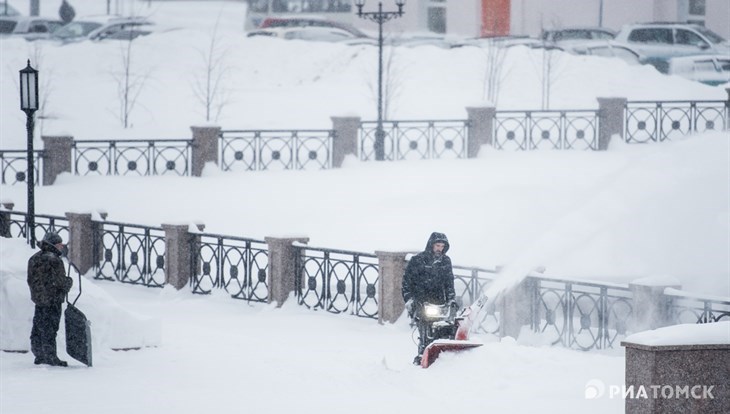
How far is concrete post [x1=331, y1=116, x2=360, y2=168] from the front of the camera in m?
26.2

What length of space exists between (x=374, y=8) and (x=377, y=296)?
25.3 metres

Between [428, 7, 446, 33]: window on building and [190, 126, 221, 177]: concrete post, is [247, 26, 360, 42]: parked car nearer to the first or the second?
[428, 7, 446, 33]: window on building

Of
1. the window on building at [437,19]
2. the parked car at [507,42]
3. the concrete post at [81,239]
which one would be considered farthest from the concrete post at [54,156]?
the window on building at [437,19]

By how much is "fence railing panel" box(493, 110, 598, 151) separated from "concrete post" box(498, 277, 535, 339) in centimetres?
1284

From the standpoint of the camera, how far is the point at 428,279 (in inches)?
467

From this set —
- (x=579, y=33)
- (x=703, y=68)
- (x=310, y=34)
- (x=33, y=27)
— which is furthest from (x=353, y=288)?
(x=33, y=27)

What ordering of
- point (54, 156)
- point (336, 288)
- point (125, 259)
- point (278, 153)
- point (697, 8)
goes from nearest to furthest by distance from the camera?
point (336, 288)
point (125, 259)
point (54, 156)
point (278, 153)
point (697, 8)

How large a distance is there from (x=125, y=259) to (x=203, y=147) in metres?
5.47

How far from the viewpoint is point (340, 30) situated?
1529 inches

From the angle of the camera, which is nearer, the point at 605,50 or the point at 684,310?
the point at 684,310

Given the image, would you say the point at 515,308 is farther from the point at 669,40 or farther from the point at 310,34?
the point at 310,34

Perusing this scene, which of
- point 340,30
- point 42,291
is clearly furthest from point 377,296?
point 340,30

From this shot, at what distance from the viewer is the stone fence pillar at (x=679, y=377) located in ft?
28.9

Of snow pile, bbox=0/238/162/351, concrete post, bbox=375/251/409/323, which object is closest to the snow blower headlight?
snow pile, bbox=0/238/162/351
